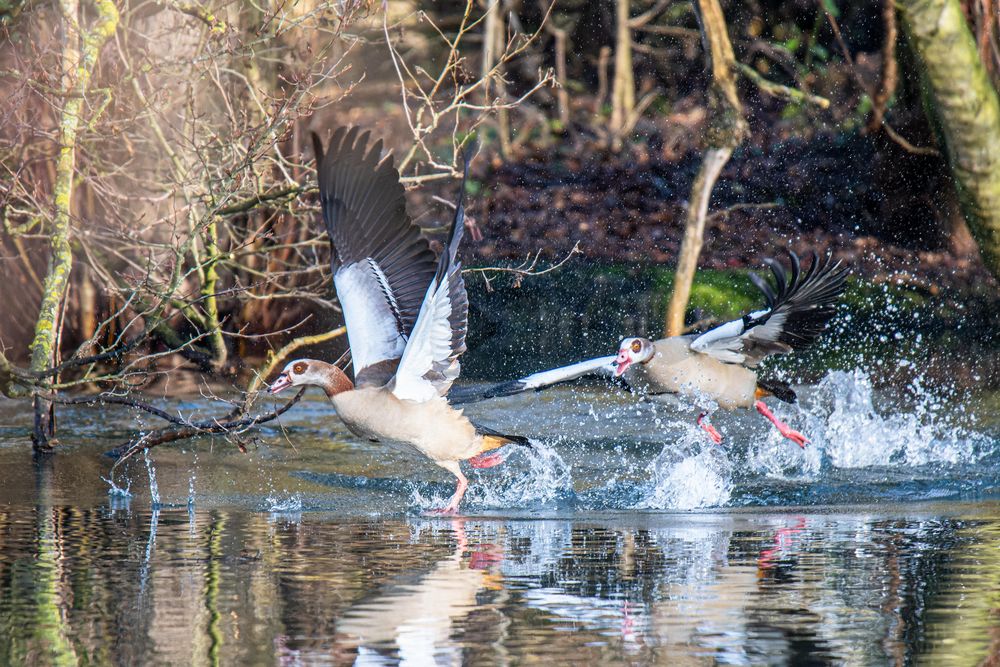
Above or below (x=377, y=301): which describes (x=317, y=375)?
below

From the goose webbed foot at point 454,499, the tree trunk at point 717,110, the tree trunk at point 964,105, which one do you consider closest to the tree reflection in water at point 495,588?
the goose webbed foot at point 454,499

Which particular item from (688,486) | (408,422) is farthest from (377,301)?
(688,486)

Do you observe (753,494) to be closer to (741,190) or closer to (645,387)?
(645,387)

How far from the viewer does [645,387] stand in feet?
28.5

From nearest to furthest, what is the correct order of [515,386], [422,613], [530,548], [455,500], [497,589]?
[422,613], [497,589], [530,548], [455,500], [515,386]

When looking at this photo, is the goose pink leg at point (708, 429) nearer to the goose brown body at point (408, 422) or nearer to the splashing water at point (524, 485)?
the splashing water at point (524, 485)

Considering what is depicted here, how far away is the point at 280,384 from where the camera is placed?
701 centimetres

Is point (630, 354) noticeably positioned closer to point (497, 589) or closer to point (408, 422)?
point (408, 422)

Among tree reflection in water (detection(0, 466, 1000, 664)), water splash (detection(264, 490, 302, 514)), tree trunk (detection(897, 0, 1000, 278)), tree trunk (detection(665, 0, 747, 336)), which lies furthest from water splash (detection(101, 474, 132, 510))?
tree trunk (detection(897, 0, 1000, 278))

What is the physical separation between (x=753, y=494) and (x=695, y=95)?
12.2m

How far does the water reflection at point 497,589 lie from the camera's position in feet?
12.9

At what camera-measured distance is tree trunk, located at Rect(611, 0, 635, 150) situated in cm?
1752

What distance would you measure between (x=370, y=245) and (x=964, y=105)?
5.75 meters

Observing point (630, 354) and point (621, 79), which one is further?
point (621, 79)
